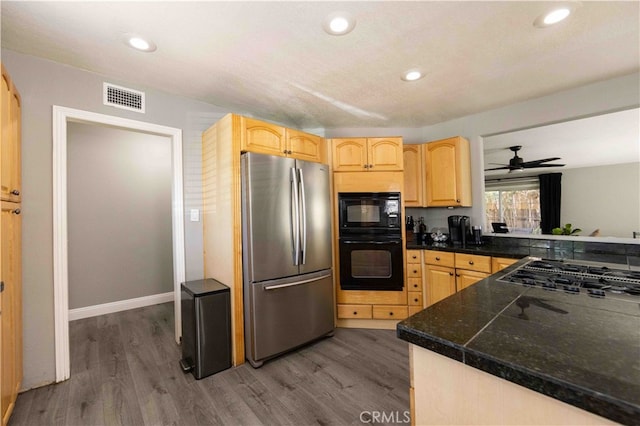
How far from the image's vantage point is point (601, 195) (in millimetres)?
5273

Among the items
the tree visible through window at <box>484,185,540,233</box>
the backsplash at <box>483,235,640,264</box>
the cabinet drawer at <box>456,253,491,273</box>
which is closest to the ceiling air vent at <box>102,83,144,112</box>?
the cabinet drawer at <box>456,253,491,273</box>

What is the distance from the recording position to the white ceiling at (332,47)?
1553 millimetres

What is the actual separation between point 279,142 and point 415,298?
7.42 ft

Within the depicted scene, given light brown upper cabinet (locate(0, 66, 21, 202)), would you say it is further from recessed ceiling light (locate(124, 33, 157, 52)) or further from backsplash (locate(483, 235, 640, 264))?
backsplash (locate(483, 235, 640, 264))

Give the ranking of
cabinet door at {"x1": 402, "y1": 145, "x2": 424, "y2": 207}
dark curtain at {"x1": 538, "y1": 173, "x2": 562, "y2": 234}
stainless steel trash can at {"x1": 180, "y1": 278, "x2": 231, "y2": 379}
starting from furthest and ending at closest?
1. dark curtain at {"x1": 538, "y1": 173, "x2": 562, "y2": 234}
2. cabinet door at {"x1": 402, "y1": 145, "x2": 424, "y2": 207}
3. stainless steel trash can at {"x1": 180, "y1": 278, "x2": 231, "y2": 379}

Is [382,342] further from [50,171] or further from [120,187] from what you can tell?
[120,187]

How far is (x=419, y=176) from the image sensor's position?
136 inches

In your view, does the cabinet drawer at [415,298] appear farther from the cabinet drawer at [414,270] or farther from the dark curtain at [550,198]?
the dark curtain at [550,198]

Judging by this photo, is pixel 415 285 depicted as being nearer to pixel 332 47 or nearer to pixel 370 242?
pixel 370 242

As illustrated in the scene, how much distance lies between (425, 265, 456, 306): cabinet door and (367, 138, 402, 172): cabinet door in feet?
3.97

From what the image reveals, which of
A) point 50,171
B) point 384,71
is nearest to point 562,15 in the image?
point 384,71

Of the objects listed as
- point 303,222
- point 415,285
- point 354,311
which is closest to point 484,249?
point 415,285

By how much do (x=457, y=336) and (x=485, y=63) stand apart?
2.24 m

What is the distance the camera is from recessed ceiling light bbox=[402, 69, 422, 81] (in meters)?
2.27
